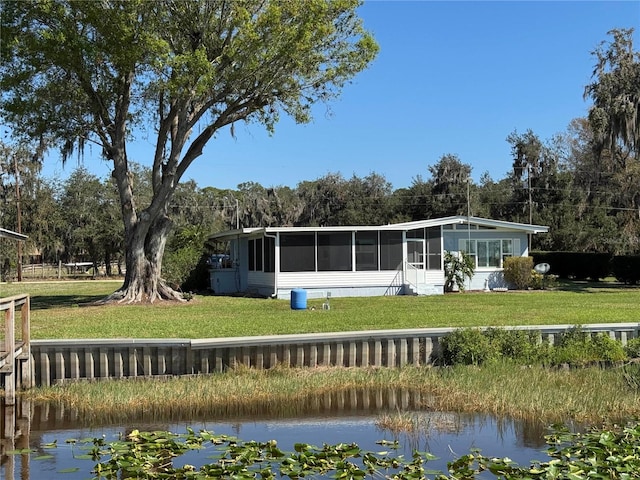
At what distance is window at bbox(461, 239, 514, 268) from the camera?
85.3 feet

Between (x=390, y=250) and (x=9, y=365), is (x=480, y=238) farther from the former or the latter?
(x=9, y=365)

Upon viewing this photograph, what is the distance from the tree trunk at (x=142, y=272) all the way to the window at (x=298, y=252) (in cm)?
391

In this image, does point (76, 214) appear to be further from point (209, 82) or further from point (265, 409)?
point (265, 409)

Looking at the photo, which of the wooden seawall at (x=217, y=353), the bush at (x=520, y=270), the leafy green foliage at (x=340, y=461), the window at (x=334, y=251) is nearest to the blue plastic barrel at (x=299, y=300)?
the window at (x=334, y=251)

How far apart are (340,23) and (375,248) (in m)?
7.76

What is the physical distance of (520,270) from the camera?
25391 millimetres

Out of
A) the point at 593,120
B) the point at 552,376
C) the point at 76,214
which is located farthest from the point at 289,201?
the point at 552,376

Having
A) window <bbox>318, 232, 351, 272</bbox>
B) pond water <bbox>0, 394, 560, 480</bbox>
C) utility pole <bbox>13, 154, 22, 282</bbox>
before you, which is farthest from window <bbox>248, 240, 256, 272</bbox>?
utility pole <bbox>13, 154, 22, 282</bbox>

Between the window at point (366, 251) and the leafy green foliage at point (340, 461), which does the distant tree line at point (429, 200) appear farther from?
the leafy green foliage at point (340, 461)

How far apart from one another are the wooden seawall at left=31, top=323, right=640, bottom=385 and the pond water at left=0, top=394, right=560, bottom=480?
1223 mm

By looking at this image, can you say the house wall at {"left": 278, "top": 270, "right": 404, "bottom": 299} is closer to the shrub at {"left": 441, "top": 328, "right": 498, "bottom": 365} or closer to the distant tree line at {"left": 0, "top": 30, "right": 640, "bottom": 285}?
the distant tree line at {"left": 0, "top": 30, "right": 640, "bottom": 285}

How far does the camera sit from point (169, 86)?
58.2 ft

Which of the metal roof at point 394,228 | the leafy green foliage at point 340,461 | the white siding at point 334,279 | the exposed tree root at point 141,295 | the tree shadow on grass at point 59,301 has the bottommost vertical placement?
the leafy green foliage at point 340,461

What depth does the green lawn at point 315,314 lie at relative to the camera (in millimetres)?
13125
